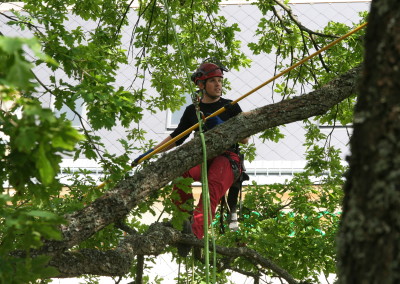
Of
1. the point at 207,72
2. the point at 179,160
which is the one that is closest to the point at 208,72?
the point at 207,72

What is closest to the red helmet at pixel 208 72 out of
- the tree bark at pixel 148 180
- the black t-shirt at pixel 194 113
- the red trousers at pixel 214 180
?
the black t-shirt at pixel 194 113

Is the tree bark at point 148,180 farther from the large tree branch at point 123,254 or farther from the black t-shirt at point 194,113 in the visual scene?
the black t-shirt at point 194,113

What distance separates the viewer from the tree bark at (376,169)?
1.29 m

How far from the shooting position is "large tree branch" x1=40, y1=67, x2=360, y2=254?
3262mm

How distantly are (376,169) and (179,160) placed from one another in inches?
87.6

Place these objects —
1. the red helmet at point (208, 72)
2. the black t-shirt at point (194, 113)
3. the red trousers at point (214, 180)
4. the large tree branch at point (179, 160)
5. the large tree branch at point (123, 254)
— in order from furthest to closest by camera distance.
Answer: the red helmet at point (208, 72) → the black t-shirt at point (194, 113) → the red trousers at point (214, 180) → the large tree branch at point (123, 254) → the large tree branch at point (179, 160)

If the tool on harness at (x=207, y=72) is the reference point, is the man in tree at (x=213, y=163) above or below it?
below

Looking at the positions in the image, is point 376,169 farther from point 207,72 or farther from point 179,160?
point 207,72

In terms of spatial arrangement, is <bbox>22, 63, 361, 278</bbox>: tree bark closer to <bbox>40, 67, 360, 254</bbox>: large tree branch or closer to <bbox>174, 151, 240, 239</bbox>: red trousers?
<bbox>40, 67, 360, 254</bbox>: large tree branch

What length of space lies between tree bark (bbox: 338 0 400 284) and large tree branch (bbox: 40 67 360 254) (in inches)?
81.5

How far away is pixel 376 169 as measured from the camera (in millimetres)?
1313

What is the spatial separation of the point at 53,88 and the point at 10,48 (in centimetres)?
242

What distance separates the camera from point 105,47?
6.00 metres

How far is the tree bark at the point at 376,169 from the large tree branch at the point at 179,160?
207 centimetres
